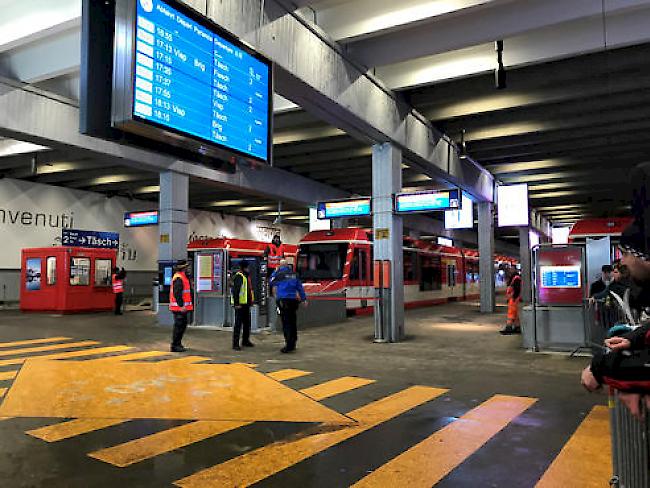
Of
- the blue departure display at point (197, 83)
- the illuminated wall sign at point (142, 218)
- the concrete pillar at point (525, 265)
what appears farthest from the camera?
the concrete pillar at point (525, 265)

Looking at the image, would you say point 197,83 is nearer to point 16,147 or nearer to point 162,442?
point 162,442

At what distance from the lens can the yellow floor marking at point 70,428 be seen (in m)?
5.25

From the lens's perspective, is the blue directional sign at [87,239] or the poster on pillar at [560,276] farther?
the blue directional sign at [87,239]

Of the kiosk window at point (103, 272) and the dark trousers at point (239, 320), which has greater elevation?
the kiosk window at point (103, 272)

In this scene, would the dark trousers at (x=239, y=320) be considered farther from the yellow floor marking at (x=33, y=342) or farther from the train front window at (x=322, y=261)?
the train front window at (x=322, y=261)

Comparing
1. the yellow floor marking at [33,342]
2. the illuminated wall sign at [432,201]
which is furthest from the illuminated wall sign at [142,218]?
the illuminated wall sign at [432,201]

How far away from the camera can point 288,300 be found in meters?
11.2

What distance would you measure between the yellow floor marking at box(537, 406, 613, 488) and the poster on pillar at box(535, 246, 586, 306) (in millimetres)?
5974

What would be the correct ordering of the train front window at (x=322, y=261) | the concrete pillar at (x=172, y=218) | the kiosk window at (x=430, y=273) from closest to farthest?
the concrete pillar at (x=172, y=218), the train front window at (x=322, y=261), the kiosk window at (x=430, y=273)

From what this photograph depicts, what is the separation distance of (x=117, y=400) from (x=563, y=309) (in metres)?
8.67

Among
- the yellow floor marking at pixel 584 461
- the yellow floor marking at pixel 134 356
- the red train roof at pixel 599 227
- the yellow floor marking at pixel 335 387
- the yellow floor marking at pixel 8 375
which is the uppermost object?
the red train roof at pixel 599 227

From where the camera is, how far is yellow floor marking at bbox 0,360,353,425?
6.11m

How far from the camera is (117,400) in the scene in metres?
6.76

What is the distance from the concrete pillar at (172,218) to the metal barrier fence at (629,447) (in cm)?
1516
